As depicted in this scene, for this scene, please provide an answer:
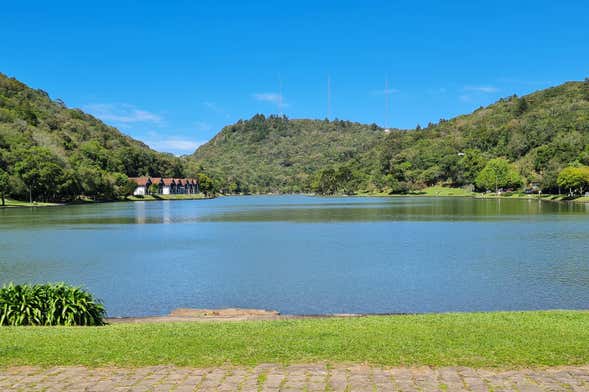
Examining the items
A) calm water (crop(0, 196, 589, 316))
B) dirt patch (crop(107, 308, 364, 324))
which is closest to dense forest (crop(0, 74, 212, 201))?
calm water (crop(0, 196, 589, 316))

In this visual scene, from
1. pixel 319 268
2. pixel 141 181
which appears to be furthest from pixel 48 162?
pixel 319 268

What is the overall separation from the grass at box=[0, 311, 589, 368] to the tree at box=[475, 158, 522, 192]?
153980 millimetres

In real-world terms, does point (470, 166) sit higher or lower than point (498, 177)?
higher

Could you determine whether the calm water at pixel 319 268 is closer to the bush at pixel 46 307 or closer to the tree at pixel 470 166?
the bush at pixel 46 307

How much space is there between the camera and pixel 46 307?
12078mm

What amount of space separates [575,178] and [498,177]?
47.8 meters

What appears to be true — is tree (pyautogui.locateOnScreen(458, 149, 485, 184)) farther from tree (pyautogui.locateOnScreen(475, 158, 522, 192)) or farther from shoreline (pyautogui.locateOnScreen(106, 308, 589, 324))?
shoreline (pyautogui.locateOnScreen(106, 308, 589, 324))

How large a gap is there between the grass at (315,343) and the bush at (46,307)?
3.81ft

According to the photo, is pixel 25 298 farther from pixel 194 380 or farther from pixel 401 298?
pixel 401 298

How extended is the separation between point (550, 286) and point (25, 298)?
57.2 ft

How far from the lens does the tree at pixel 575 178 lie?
356 feet

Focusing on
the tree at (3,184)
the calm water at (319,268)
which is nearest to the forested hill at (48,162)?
the tree at (3,184)

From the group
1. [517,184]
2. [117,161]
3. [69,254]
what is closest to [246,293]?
[69,254]

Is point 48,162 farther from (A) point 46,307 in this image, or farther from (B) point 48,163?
(A) point 46,307
